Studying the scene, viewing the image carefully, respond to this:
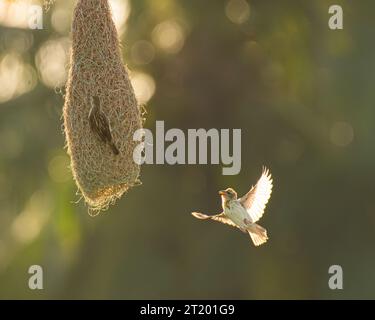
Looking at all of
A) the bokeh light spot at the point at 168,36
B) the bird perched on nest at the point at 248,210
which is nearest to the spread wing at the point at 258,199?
the bird perched on nest at the point at 248,210

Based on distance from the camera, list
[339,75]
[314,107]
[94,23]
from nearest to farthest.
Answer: [94,23], [339,75], [314,107]

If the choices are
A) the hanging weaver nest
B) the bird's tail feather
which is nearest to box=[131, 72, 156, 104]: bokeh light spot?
the hanging weaver nest

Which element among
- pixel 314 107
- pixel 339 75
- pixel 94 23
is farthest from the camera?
pixel 314 107

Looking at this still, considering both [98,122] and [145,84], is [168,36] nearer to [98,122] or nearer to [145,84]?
[145,84]

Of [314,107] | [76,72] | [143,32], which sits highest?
[143,32]

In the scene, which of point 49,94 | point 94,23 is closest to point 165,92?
point 49,94
